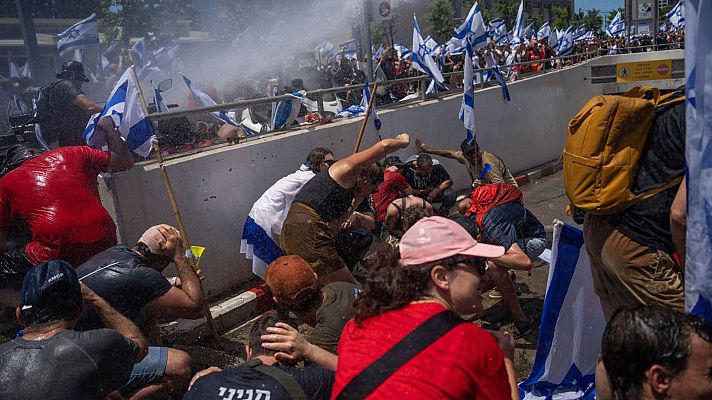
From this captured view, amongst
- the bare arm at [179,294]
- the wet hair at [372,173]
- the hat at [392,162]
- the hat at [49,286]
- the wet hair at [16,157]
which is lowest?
the hat at [392,162]

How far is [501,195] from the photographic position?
17.1 feet

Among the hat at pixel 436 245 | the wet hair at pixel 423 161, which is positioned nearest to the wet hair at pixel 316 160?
the wet hair at pixel 423 161

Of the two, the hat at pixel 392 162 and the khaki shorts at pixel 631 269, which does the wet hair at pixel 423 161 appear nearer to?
the hat at pixel 392 162

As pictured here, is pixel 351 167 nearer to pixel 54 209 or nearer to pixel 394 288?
pixel 54 209

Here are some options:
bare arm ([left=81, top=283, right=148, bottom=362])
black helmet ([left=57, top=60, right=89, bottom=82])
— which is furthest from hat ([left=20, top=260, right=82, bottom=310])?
black helmet ([left=57, top=60, right=89, bottom=82])

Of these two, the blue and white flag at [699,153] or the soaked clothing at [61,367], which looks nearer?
the blue and white flag at [699,153]

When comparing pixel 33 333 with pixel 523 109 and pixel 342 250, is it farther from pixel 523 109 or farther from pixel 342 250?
pixel 523 109

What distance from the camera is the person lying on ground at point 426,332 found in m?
1.84

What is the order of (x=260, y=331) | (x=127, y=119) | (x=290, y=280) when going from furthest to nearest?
1. (x=127, y=119)
2. (x=290, y=280)
3. (x=260, y=331)

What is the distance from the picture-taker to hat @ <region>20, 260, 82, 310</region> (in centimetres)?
274

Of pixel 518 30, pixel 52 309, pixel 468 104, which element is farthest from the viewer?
pixel 518 30

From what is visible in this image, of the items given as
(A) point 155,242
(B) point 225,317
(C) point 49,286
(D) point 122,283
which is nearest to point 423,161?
(B) point 225,317

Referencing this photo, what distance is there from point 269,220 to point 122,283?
2136mm

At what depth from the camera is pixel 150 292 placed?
388 centimetres
